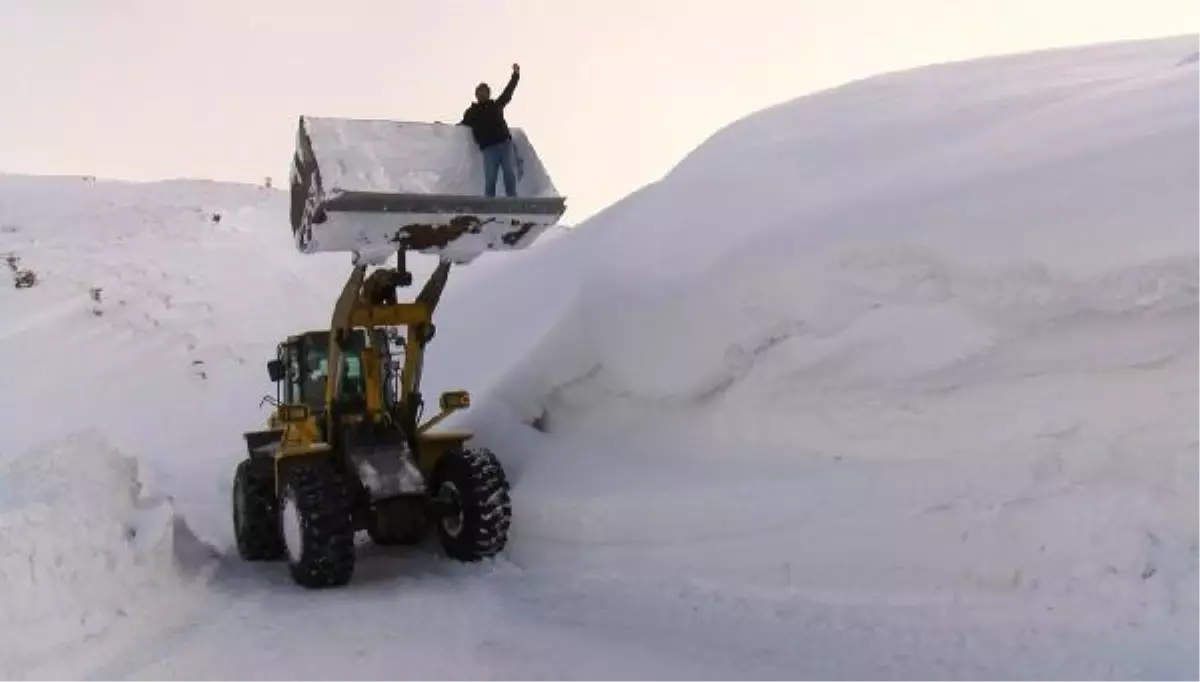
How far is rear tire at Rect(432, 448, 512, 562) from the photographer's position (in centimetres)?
805

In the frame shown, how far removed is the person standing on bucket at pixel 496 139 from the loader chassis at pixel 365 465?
942 millimetres

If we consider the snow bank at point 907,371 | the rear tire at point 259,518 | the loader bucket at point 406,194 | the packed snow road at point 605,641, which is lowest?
the packed snow road at point 605,641

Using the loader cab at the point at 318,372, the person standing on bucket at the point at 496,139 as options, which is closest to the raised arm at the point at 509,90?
the person standing on bucket at the point at 496,139

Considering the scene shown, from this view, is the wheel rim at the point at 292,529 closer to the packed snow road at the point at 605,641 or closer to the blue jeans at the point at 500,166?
the packed snow road at the point at 605,641

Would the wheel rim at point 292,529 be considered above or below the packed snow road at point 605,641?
above

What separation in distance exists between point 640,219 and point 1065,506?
5604 millimetres

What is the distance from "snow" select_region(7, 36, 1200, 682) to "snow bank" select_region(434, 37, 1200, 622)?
22 mm

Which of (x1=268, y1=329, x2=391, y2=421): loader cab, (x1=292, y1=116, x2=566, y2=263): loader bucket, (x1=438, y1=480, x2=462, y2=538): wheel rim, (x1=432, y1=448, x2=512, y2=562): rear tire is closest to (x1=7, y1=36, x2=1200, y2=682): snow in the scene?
(x1=432, y1=448, x2=512, y2=562): rear tire

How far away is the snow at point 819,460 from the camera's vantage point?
19.0 ft

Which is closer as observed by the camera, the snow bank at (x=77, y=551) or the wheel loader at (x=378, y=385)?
the snow bank at (x=77, y=551)

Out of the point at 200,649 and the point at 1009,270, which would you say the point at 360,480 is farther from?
the point at 1009,270

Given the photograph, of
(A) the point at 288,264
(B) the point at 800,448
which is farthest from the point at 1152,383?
(A) the point at 288,264

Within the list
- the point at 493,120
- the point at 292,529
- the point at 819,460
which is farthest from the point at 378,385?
the point at 819,460

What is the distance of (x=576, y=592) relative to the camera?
24.2ft
